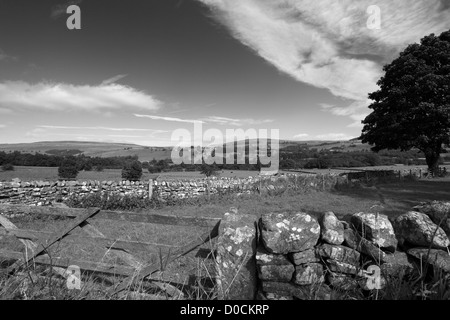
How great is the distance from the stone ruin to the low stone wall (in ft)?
35.1

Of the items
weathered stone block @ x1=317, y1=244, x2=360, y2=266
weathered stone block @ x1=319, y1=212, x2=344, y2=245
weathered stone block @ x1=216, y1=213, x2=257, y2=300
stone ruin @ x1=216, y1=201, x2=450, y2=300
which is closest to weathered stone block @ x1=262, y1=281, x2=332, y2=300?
stone ruin @ x1=216, y1=201, x2=450, y2=300

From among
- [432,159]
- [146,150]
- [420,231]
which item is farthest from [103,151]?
[420,231]

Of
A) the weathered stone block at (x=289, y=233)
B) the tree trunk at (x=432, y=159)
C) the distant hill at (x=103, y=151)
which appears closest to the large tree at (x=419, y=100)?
the tree trunk at (x=432, y=159)

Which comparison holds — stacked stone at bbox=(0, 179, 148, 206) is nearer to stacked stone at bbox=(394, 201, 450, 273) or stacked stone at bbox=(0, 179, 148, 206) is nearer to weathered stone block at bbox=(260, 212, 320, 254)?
weathered stone block at bbox=(260, 212, 320, 254)

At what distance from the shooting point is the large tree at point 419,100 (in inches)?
773

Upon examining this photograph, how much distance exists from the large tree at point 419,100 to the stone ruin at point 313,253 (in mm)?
21743

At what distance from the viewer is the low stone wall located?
10602 mm

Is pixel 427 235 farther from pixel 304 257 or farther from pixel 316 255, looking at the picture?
pixel 304 257

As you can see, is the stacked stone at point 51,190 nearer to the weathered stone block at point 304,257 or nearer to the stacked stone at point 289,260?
the stacked stone at point 289,260

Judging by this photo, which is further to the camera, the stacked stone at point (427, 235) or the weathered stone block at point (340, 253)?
the weathered stone block at point (340, 253)

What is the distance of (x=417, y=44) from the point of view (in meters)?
22.2

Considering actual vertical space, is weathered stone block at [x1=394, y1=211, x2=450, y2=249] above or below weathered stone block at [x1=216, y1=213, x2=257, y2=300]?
above
